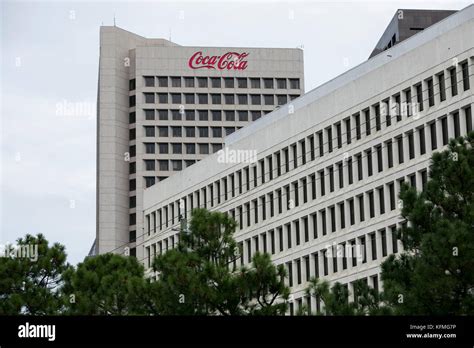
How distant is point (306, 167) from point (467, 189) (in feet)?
149

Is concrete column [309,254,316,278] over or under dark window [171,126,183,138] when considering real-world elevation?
under

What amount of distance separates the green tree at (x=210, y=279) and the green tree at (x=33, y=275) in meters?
11.9

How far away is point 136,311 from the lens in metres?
42.4

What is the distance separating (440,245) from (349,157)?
141 feet

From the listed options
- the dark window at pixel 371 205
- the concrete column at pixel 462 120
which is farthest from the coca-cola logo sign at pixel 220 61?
the concrete column at pixel 462 120

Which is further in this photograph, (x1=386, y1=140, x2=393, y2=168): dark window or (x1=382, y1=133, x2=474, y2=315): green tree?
(x1=386, y1=140, x2=393, y2=168): dark window

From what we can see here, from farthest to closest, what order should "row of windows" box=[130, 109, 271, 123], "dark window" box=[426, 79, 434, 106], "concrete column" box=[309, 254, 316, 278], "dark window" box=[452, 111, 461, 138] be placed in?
"row of windows" box=[130, 109, 271, 123] < "concrete column" box=[309, 254, 316, 278] < "dark window" box=[426, 79, 434, 106] < "dark window" box=[452, 111, 461, 138]

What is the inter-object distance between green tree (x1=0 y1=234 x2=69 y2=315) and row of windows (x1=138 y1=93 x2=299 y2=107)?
9015cm

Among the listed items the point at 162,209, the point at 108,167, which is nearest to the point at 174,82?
the point at 108,167

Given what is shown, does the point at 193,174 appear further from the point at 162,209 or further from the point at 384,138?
the point at 384,138

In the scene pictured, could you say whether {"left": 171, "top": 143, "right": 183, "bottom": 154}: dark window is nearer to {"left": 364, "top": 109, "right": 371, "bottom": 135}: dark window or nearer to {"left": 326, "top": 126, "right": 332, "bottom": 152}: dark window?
{"left": 326, "top": 126, "right": 332, "bottom": 152}: dark window

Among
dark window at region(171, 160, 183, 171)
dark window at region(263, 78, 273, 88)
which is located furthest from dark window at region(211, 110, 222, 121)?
dark window at region(171, 160, 183, 171)

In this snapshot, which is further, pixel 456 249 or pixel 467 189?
pixel 467 189

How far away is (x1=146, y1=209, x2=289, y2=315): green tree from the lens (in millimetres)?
38656
